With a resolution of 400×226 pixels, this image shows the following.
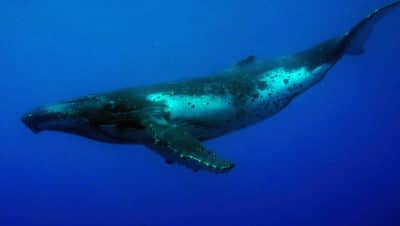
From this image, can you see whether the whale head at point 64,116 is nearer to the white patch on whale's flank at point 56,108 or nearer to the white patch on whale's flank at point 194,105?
the white patch on whale's flank at point 56,108

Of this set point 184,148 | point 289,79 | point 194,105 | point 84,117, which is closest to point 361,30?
point 289,79

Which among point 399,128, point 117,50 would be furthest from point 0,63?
point 399,128

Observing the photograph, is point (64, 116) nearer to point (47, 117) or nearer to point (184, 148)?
point (47, 117)

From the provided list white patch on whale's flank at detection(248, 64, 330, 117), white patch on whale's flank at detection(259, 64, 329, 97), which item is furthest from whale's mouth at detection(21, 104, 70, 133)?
white patch on whale's flank at detection(259, 64, 329, 97)

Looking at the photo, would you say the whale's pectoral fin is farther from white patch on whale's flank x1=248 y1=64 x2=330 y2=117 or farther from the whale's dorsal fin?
the whale's dorsal fin

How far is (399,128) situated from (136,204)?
2452cm

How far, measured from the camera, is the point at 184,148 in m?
5.92

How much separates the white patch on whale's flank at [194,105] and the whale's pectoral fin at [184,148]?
0.62 metres

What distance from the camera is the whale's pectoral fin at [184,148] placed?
18.6 feet

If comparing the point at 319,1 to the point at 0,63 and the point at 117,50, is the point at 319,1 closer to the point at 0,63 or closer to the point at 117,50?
the point at 117,50

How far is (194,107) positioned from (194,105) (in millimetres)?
42

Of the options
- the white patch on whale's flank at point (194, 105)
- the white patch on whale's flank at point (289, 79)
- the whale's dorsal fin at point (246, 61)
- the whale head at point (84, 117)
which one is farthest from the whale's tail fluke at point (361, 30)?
the whale head at point (84, 117)

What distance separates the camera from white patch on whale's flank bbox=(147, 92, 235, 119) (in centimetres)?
725

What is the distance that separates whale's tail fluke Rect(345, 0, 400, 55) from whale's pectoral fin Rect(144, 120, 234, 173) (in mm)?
5225
